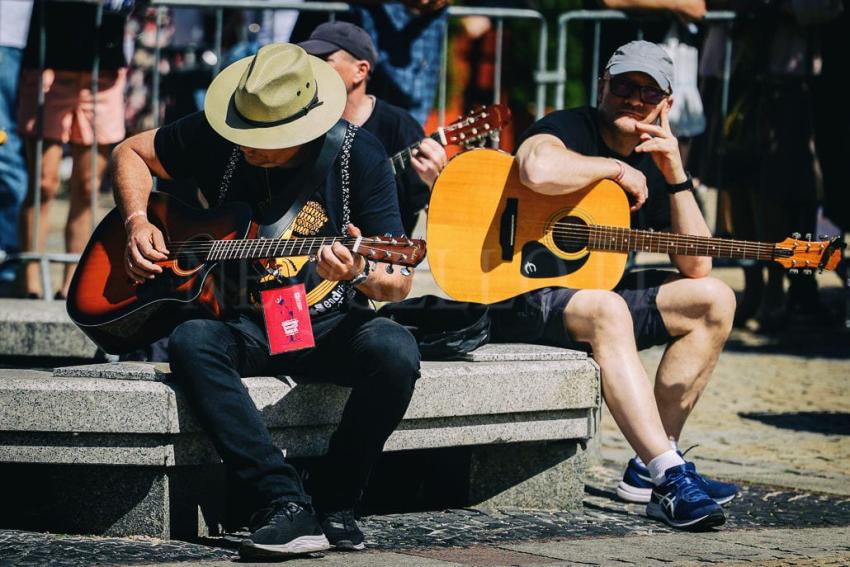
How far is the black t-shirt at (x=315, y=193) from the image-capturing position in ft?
15.5

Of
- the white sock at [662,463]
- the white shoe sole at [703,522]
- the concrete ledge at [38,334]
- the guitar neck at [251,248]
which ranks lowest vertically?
the white shoe sole at [703,522]

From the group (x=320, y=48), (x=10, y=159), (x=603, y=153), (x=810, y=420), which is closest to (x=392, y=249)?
(x=603, y=153)

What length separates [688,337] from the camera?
18.0 feet

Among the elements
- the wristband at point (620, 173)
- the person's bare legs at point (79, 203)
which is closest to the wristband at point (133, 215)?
the wristband at point (620, 173)

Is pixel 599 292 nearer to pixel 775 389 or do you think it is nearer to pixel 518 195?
pixel 518 195

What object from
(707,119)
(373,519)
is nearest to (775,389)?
(707,119)

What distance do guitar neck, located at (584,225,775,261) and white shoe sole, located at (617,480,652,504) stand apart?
843 mm

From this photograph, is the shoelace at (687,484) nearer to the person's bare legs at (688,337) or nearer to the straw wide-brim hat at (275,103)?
the person's bare legs at (688,337)

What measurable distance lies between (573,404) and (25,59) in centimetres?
352

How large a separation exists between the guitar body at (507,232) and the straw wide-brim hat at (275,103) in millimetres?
833

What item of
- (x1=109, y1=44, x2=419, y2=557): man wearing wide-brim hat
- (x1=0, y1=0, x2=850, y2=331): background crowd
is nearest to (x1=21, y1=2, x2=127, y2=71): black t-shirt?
(x1=0, y1=0, x2=850, y2=331): background crowd

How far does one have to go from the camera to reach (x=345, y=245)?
14.5 ft

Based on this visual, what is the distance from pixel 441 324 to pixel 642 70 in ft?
3.88

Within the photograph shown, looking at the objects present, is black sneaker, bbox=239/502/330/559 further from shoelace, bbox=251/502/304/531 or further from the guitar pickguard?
the guitar pickguard
